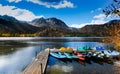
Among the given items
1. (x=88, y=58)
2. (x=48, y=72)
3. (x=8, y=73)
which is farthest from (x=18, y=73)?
(x=88, y=58)

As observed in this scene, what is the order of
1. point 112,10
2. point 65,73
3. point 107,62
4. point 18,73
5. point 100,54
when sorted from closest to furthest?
point 112,10 → point 65,73 → point 18,73 → point 107,62 → point 100,54

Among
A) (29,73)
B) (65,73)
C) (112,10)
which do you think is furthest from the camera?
(65,73)

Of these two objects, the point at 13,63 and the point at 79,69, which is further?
the point at 13,63

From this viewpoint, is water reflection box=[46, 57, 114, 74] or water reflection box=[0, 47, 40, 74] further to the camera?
water reflection box=[0, 47, 40, 74]

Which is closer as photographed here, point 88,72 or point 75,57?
point 88,72

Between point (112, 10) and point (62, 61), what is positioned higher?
point (112, 10)

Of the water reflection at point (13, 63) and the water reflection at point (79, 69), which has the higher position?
the water reflection at point (79, 69)

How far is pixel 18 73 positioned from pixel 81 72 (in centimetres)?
986

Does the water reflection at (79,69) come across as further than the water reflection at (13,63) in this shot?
No

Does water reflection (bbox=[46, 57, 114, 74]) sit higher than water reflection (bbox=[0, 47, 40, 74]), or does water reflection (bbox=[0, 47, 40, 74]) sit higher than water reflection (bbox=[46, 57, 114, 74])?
water reflection (bbox=[46, 57, 114, 74])

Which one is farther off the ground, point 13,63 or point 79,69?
point 79,69

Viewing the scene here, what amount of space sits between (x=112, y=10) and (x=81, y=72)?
22234 millimetres

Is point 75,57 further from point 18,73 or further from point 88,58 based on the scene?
point 18,73

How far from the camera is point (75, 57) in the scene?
47875mm
